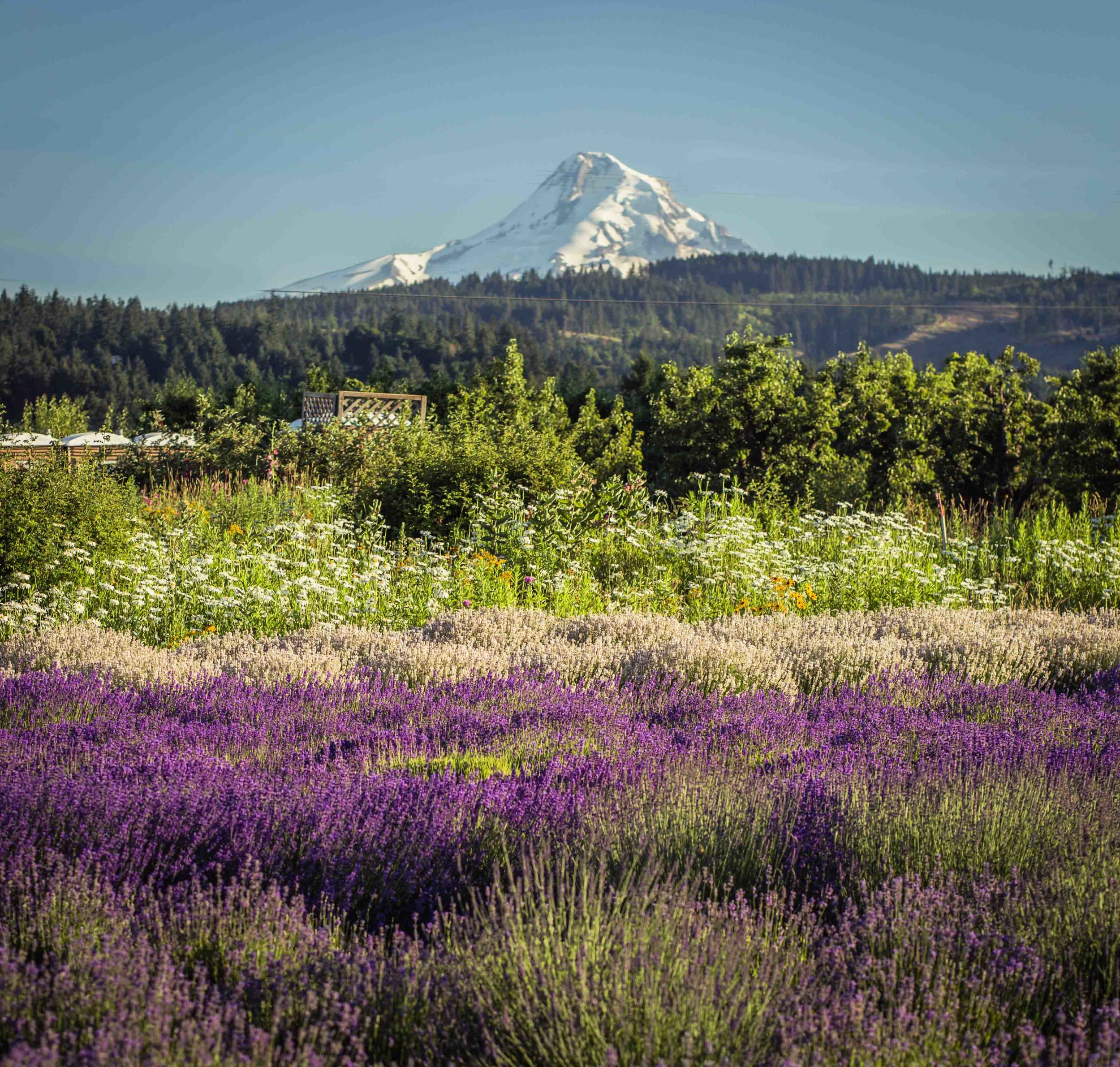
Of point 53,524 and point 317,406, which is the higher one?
point 317,406

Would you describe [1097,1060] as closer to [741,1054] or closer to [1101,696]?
[741,1054]

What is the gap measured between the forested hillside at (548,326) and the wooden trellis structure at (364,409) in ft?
12.9

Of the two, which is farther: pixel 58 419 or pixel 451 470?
pixel 58 419

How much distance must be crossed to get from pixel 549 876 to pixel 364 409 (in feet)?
52.5

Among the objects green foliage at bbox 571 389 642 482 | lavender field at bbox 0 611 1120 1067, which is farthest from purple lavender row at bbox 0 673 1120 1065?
green foliage at bbox 571 389 642 482

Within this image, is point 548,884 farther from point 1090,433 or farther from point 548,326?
point 548,326

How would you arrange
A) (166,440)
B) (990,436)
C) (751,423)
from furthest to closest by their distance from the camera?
(166,440)
(751,423)
(990,436)

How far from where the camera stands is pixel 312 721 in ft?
12.3

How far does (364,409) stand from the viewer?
690 inches

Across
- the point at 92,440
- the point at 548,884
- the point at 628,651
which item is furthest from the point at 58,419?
the point at 548,884

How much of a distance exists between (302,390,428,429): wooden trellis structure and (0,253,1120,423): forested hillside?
393 cm

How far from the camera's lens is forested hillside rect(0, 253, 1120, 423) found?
186ft

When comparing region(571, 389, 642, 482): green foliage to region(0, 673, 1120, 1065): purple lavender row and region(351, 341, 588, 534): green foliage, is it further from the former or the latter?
region(0, 673, 1120, 1065): purple lavender row

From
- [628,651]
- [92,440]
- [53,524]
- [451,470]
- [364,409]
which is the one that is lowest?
[628,651]
